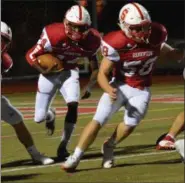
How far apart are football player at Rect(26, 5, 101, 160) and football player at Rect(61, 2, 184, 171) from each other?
0.65 meters

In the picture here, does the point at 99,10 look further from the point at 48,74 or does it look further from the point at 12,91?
the point at 48,74

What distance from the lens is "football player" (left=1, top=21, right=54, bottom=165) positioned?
6902mm

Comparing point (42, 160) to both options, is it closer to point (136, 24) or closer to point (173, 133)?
point (173, 133)

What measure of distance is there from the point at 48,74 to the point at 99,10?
14951mm

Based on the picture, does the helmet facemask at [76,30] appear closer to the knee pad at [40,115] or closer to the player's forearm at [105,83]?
the knee pad at [40,115]

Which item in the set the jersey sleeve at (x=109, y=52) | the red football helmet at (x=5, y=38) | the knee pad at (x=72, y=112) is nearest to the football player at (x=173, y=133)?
the knee pad at (x=72, y=112)

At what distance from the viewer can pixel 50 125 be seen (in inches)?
332

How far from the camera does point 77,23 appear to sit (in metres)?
7.34

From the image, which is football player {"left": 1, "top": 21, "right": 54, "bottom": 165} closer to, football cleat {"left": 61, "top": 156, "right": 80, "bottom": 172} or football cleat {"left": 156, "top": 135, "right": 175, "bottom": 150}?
football cleat {"left": 61, "top": 156, "right": 80, "bottom": 172}

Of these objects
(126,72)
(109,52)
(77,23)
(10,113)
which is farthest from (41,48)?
(109,52)

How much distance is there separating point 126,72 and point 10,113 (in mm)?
1097

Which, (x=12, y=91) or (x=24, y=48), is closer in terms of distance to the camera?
(x=12, y=91)

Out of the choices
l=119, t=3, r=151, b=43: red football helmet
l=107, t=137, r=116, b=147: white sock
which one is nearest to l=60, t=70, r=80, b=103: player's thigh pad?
l=107, t=137, r=116, b=147: white sock

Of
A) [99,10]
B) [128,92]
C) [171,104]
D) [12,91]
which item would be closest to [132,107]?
[128,92]
